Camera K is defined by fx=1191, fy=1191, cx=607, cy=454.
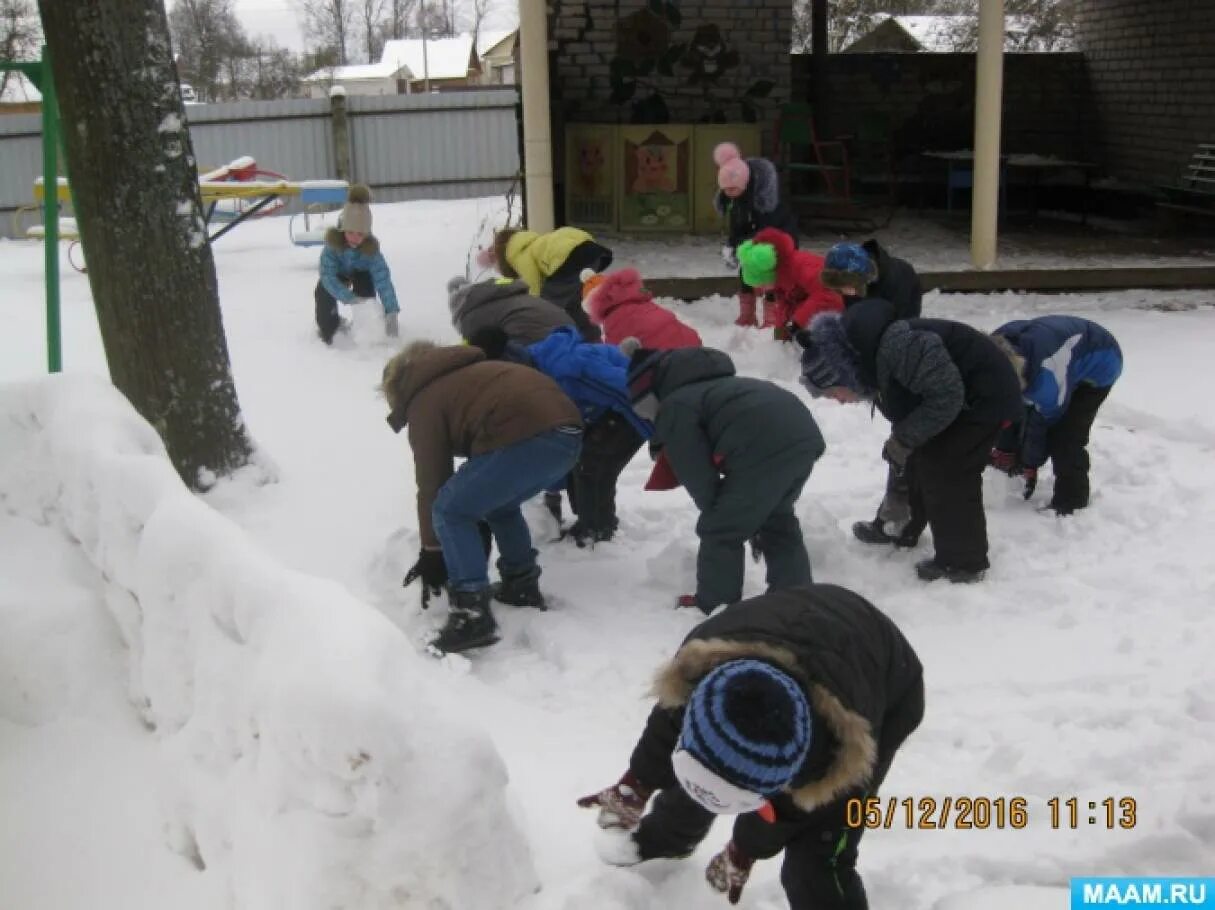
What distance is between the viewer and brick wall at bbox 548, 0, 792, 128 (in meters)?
12.9

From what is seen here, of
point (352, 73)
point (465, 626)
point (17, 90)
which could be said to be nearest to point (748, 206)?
point (465, 626)

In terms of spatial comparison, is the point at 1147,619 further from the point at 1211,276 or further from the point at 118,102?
the point at 1211,276

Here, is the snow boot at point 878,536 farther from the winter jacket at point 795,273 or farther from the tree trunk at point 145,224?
the tree trunk at point 145,224

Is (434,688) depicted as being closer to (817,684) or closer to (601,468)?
(817,684)

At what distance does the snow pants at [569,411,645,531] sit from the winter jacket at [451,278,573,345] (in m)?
0.52

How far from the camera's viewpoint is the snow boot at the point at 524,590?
175 inches

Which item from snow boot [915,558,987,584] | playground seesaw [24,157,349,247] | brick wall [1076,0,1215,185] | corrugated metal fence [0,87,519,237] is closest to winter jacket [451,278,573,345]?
snow boot [915,558,987,584]

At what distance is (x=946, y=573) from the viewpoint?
464 cm

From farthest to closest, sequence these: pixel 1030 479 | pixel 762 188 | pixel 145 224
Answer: pixel 762 188 → pixel 1030 479 → pixel 145 224

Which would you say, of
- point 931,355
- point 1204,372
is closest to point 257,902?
point 931,355

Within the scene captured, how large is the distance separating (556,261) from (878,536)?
2.60 meters

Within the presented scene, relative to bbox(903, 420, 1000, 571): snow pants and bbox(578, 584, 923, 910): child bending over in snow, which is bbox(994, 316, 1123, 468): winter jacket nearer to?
bbox(903, 420, 1000, 571): snow pants

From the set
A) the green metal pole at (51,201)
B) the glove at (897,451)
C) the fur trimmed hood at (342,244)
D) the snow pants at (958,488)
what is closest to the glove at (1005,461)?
the snow pants at (958,488)

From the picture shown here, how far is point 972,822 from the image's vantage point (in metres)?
3.04
